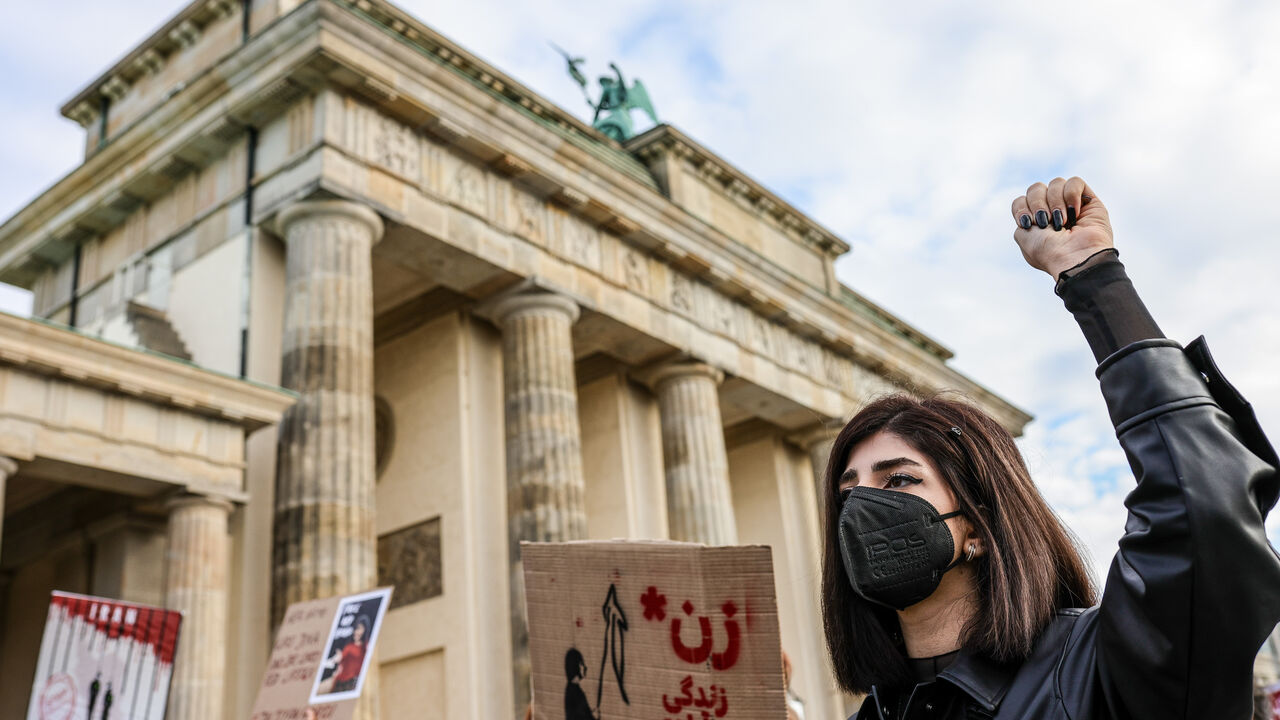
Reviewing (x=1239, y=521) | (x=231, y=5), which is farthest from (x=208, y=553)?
(x=1239, y=521)

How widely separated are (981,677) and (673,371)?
64.0ft

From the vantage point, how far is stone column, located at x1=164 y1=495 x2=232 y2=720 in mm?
12125

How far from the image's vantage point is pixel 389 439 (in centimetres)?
1956

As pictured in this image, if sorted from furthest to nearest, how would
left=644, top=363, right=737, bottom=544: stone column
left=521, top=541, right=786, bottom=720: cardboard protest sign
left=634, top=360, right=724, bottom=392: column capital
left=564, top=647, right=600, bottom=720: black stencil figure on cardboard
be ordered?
1. left=634, top=360, right=724, bottom=392: column capital
2. left=644, top=363, right=737, bottom=544: stone column
3. left=564, top=647, right=600, bottom=720: black stencil figure on cardboard
4. left=521, top=541, right=786, bottom=720: cardboard protest sign

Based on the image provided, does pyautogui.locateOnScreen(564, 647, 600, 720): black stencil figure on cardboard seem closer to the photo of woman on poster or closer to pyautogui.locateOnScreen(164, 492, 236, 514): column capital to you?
the photo of woman on poster

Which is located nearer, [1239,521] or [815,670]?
[1239,521]

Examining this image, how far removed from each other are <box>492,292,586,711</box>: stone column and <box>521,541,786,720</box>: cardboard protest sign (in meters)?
13.2

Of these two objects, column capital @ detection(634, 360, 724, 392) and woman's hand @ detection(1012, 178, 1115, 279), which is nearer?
woman's hand @ detection(1012, 178, 1115, 279)

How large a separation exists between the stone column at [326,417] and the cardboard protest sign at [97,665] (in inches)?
157

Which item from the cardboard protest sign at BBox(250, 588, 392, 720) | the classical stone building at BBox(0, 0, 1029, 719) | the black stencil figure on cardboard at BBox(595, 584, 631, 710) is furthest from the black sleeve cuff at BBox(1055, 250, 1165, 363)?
the classical stone building at BBox(0, 0, 1029, 719)

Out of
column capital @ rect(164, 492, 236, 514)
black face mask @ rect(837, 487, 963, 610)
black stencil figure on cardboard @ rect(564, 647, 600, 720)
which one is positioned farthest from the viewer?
column capital @ rect(164, 492, 236, 514)

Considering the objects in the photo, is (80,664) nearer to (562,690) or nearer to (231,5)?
(562,690)

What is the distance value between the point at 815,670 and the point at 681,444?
7.11 meters

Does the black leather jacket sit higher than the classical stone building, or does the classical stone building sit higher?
the classical stone building
